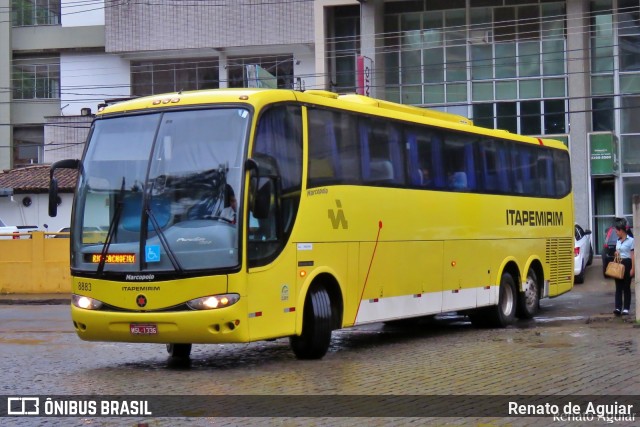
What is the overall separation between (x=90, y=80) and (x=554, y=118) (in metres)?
24.5

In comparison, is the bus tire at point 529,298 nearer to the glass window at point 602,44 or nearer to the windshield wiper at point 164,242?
the windshield wiper at point 164,242

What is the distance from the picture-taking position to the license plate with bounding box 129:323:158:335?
12273 millimetres

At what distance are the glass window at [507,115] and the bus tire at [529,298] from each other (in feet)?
65.6

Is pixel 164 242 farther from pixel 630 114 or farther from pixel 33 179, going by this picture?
pixel 33 179

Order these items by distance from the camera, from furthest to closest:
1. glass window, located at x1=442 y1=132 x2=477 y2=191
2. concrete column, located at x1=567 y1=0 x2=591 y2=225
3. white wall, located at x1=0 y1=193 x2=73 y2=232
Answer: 1. white wall, located at x1=0 y1=193 x2=73 y2=232
2. concrete column, located at x1=567 y1=0 x2=591 y2=225
3. glass window, located at x1=442 y1=132 x2=477 y2=191

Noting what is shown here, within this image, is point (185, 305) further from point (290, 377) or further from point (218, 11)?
point (218, 11)

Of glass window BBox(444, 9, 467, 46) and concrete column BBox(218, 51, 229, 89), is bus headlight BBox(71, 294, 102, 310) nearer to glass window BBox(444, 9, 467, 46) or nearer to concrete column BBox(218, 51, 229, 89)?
glass window BBox(444, 9, 467, 46)

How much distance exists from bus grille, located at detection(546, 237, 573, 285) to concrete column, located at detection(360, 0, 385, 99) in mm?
20011

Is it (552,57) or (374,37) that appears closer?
(552,57)

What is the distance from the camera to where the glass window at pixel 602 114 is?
39375 millimetres

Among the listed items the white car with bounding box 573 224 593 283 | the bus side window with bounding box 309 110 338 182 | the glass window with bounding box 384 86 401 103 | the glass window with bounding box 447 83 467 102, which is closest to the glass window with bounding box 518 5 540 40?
the glass window with bounding box 447 83 467 102

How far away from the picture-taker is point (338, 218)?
14211 millimetres

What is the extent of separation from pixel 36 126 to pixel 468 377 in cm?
4602

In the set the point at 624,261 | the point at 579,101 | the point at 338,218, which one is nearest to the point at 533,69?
the point at 579,101
